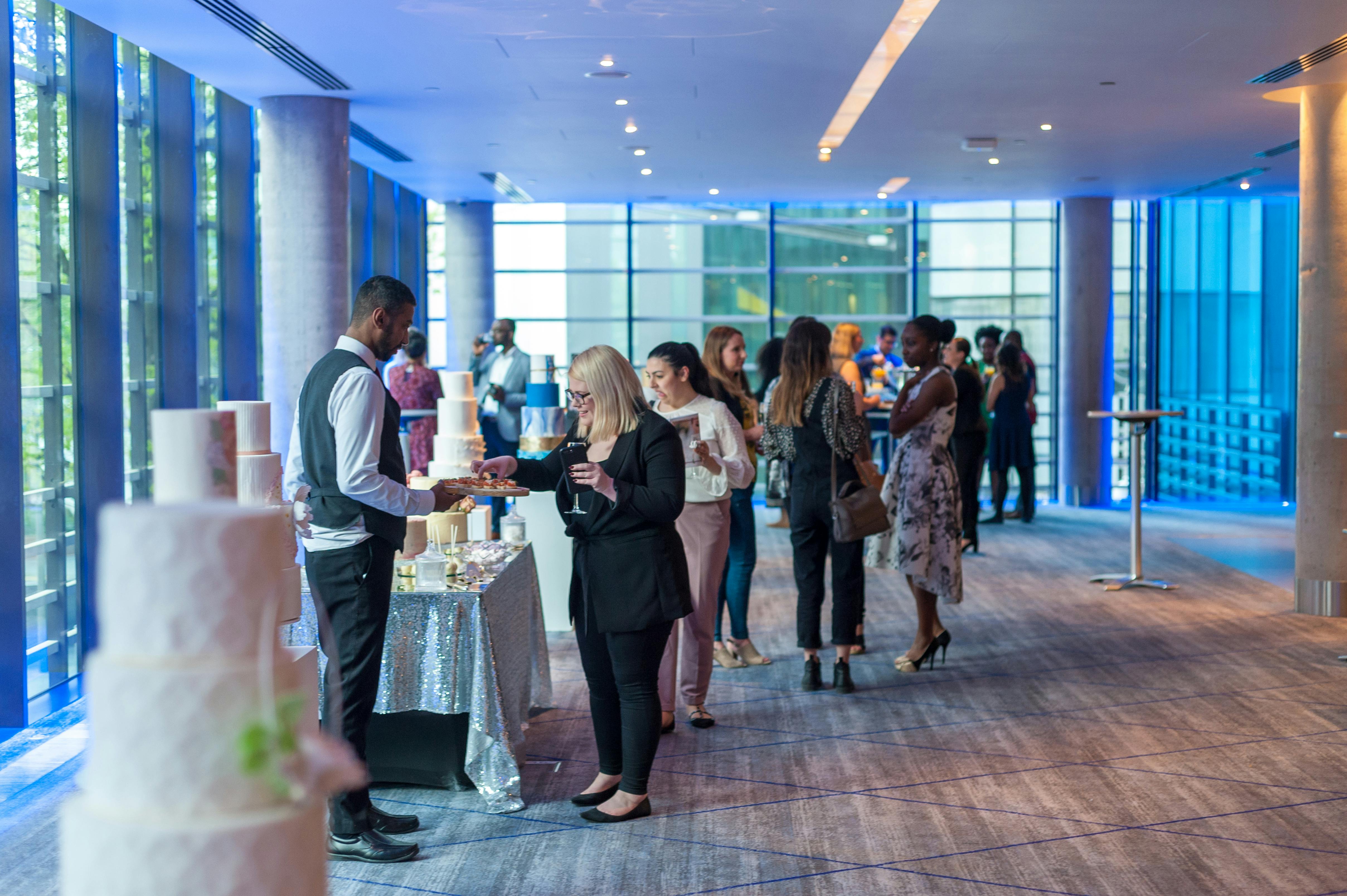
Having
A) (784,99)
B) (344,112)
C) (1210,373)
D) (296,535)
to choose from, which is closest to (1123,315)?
(1210,373)

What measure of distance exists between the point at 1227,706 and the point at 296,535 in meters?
4.19

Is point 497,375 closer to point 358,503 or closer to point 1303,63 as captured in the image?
point 1303,63

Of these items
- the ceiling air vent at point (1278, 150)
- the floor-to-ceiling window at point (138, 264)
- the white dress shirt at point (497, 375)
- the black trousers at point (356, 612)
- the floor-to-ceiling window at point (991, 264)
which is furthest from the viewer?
the floor-to-ceiling window at point (991, 264)

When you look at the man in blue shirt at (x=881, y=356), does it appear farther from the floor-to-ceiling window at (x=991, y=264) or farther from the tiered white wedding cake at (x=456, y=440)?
the tiered white wedding cake at (x=456, y=440)

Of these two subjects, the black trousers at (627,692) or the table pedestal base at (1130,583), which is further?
the table pedestal base at (1130,583)

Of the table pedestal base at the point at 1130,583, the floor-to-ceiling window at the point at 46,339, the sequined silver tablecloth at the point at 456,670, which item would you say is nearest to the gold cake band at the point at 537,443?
the floor-to-ceiling window at the point at 46,339

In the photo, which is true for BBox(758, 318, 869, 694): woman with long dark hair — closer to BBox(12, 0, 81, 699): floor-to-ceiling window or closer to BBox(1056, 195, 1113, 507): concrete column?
BBox(12, 0, 81, 699): floor-to-ceiling window

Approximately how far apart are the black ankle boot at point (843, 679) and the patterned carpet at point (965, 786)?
98mm

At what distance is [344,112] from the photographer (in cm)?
832

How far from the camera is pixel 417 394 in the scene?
33.1 ft

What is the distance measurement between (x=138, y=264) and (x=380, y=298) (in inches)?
161

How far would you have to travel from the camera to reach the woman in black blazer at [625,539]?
12.7 ft

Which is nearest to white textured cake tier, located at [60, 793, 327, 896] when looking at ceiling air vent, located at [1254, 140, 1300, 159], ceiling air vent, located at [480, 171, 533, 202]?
ceiling air vent, located at [1254, 140, 1300, 159]

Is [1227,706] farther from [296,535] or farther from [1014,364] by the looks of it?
[1014,364]
